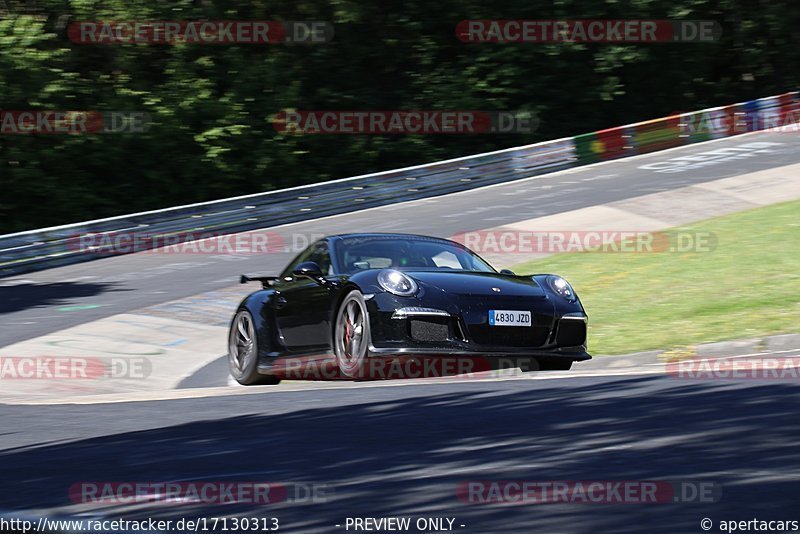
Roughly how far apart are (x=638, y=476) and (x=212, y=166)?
2815cm

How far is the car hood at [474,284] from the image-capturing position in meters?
9.21

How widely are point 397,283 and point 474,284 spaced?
0.63m

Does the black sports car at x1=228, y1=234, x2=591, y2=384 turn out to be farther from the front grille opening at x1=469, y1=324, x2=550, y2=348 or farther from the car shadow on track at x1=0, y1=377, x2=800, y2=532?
the car shadow on track at x1=0, y1=377, x2=800, y2=532

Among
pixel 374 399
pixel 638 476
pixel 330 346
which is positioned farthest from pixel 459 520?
pixel 330 346

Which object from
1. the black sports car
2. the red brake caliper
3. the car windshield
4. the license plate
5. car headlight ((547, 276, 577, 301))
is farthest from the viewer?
the car windshield

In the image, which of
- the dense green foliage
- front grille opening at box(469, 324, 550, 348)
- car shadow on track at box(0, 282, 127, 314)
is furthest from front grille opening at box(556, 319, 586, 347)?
the dense green foliage

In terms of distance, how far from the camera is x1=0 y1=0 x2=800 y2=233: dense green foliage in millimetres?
30953

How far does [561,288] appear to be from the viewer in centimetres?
974

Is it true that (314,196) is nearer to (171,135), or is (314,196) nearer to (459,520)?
(171,135)

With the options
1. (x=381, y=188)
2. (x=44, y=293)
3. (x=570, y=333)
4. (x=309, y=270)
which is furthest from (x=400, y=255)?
(x=381, y=188)

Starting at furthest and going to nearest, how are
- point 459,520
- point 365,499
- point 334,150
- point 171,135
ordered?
1. point 334,150
2. point 171,135
3. point 365,499
4. point 459,520

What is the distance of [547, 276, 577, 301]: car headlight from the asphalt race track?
2.27ft

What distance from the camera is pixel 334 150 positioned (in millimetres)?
34594

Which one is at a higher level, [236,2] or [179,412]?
[236,2]
